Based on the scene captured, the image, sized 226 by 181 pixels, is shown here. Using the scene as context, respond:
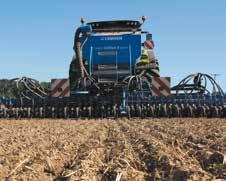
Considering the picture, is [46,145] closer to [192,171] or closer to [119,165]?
Answer: [119,165]

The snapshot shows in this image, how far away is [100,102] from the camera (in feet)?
52.9

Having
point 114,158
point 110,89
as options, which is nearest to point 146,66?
point 110,89

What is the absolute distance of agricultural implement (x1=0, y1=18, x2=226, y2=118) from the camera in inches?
637

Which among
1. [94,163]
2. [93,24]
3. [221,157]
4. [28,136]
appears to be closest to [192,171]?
[221,157]

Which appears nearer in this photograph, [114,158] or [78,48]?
[114,158]

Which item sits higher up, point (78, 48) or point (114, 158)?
point (78, 48)

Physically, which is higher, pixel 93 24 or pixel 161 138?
pixel 93 24

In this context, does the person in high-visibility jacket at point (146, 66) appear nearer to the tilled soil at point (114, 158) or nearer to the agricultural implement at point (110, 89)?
the agricultural implement at point (110, 89)

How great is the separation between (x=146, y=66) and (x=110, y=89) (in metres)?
1.48

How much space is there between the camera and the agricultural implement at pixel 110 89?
16.2 meters

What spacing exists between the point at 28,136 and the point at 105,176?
4.70m

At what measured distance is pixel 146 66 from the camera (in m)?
17.5

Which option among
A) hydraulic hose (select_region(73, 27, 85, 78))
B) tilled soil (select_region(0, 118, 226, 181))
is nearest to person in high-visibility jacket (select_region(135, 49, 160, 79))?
hydraulic hose (select_region(73, 27, 85, 78))

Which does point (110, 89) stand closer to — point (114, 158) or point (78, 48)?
point (78, 48)
